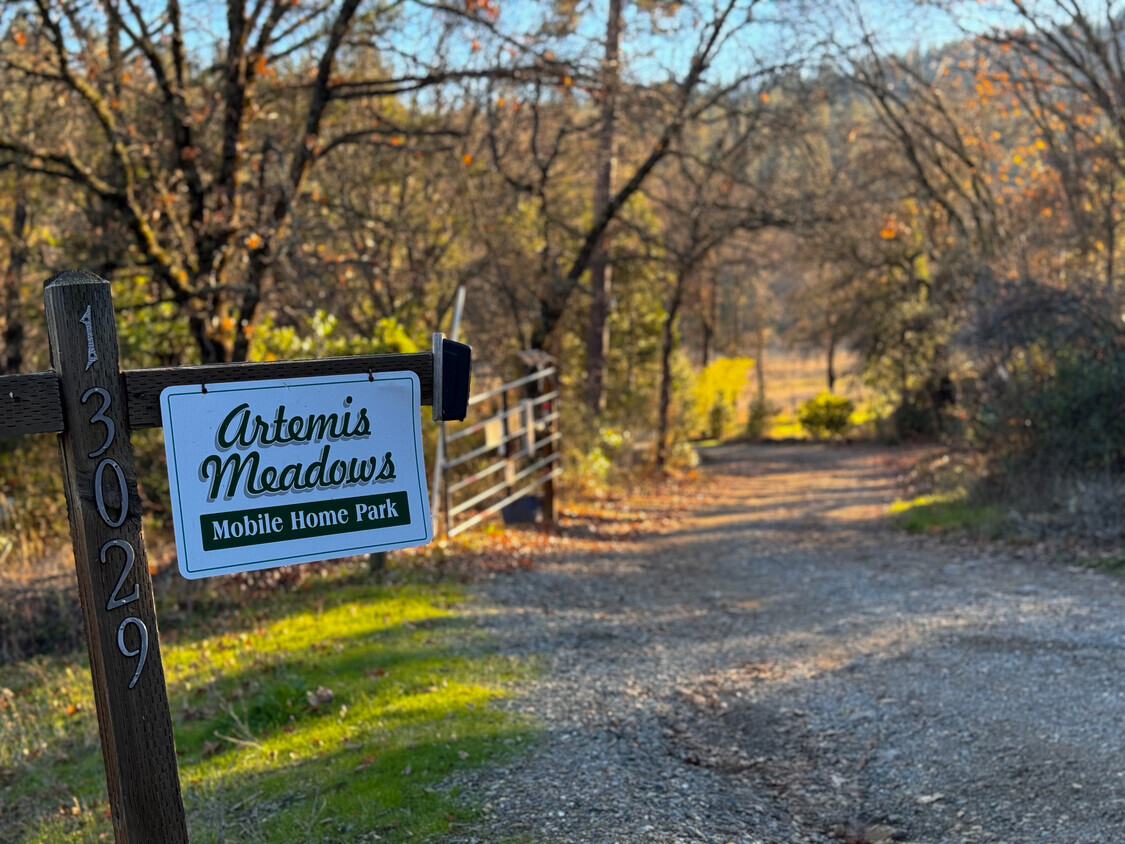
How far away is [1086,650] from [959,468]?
377 inches

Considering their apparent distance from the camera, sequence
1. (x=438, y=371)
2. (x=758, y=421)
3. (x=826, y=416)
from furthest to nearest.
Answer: (x=758, y=421), (x=826, y=416), (x=438, y=371)

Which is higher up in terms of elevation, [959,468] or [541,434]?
[541,434]

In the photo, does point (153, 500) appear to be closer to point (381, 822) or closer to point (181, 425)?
point (381, 822)

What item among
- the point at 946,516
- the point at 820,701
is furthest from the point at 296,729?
the point at 946,516

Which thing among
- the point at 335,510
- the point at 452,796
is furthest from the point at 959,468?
the point at 335,510

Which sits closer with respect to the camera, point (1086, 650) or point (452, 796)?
point (452, 796)

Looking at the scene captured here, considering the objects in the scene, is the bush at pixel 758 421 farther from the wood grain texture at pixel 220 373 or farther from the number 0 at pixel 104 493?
the number 0 at pixel 104 493

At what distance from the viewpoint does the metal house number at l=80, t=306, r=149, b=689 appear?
2.74 m

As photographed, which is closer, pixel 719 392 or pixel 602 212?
pixel 602 212

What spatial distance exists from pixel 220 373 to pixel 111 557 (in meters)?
0.58

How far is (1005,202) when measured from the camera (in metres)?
23.7

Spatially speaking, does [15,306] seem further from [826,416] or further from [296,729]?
[826,416]

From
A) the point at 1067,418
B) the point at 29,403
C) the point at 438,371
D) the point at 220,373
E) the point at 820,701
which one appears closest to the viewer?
the point at 29,403

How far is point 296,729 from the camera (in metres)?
5.36
